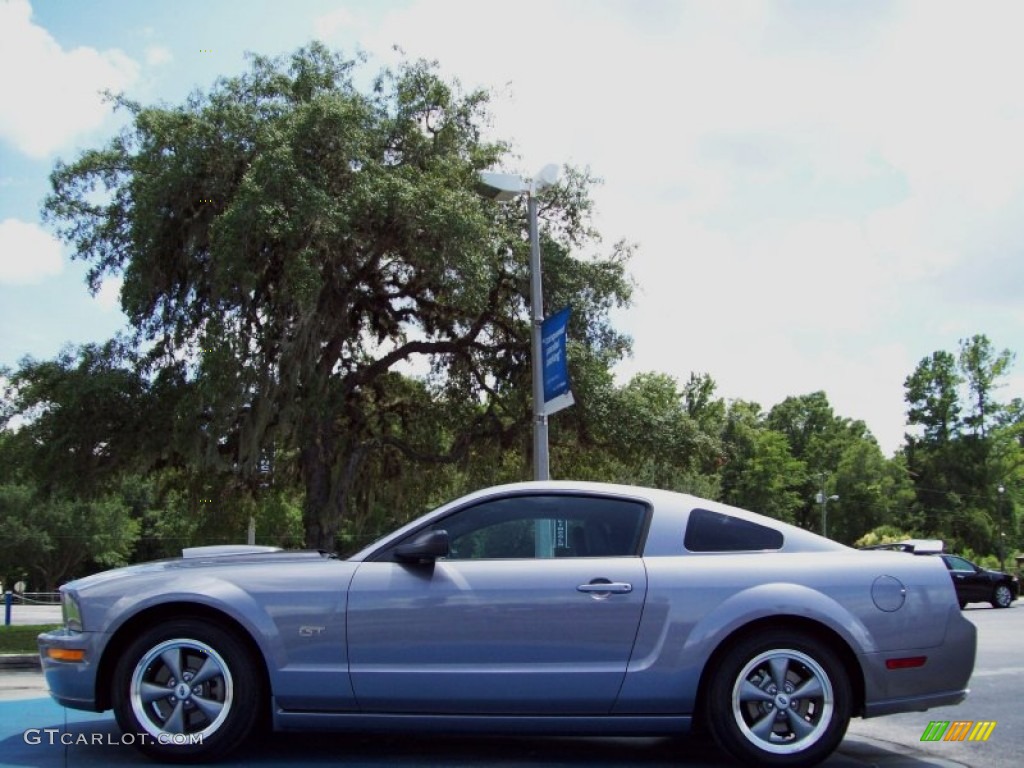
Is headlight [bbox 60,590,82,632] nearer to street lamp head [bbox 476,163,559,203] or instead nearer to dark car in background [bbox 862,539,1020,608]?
street lamp head [bbox 476,163,559,203]

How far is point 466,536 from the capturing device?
202 inches

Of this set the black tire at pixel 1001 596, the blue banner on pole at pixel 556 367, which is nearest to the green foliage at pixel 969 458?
the black tire at pixel 1001 596

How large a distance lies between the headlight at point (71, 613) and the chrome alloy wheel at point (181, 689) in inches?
16.1

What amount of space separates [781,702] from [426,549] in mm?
1919

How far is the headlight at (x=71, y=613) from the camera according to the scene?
5023 mm

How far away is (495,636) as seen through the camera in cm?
483

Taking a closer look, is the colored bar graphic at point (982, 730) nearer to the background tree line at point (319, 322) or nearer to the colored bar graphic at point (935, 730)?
the colored bar graphic at point (935, 730)

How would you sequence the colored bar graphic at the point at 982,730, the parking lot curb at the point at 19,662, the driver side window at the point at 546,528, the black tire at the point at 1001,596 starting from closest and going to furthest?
the driver side window at the point at 546,528 → the colored bar graphic at the point at 982,730 → the parking lot curb at the point at 19,662 → the black tire at the point at 1001,596

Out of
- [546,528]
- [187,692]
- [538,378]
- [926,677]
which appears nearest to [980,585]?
[538,378]

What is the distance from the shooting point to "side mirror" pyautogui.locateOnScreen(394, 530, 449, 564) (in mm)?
4863

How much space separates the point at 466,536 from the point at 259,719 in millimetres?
1389

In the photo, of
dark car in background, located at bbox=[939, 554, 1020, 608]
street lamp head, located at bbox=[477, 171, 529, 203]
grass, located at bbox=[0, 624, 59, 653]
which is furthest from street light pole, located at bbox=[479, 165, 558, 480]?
dark car in background, located at bbox=[939, 554, 1020, 608]

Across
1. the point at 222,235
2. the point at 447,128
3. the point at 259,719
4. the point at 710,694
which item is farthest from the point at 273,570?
the point at 447,128

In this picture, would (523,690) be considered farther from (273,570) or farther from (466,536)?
(273,570)
